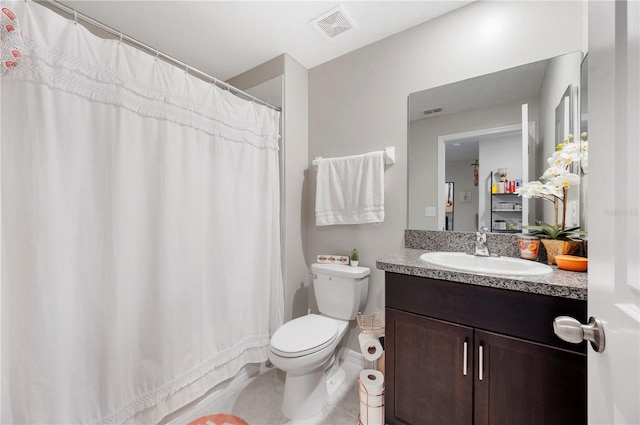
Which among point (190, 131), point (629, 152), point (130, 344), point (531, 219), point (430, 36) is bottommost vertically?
point (130, 344)

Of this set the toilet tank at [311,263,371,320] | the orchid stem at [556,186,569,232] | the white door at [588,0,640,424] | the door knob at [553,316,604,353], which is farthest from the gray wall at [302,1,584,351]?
the door knob at [553,316,604,353]

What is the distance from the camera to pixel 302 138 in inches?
86.4

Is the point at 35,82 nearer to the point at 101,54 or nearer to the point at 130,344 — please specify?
the point at 101,54

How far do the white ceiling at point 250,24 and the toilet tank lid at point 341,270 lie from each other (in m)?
1.63

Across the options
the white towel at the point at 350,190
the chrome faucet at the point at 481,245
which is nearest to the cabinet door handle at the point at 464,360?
the chrome faucet at the point at 481,245

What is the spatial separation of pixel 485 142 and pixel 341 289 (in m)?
1.27

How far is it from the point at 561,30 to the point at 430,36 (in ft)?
2.16

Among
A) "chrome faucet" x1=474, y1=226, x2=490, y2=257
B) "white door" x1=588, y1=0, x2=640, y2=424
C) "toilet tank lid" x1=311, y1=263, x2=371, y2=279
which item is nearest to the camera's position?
"white door" x1=588, y1=0, x2=640, y2=424

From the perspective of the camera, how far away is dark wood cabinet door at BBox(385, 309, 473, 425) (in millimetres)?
1067

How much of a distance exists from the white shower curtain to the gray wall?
2.15 feet

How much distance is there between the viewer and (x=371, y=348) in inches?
55.3

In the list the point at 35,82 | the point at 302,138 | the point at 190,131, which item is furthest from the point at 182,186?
the point at 302,138

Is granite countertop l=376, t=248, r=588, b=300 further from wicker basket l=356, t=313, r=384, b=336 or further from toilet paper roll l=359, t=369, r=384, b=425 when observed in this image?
toilet paper roll l=359, t=369, r=384, b=425

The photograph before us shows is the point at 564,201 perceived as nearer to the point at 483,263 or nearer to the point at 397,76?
the point at 483,263
